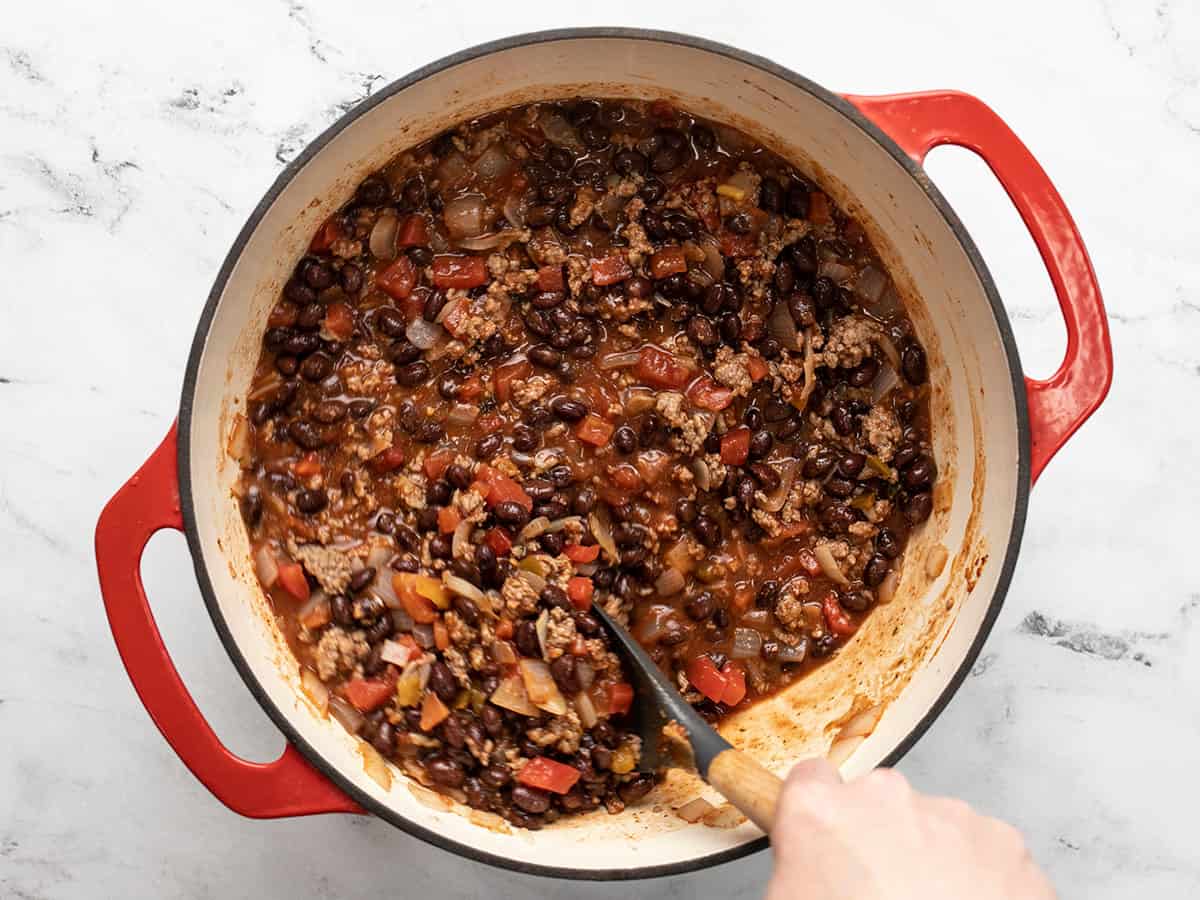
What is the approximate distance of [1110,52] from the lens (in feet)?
11.5

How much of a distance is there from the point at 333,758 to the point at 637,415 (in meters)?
1.26

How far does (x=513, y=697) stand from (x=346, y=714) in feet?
1.58

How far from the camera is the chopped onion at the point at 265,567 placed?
3289 mm

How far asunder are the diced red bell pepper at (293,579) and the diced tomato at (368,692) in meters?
0.31

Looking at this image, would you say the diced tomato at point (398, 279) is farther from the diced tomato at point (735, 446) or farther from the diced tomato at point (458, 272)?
the diced tomato at point (735, 446)

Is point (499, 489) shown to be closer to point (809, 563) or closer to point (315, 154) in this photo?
point (809, 563)

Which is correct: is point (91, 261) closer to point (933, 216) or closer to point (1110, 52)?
point (933, 216)

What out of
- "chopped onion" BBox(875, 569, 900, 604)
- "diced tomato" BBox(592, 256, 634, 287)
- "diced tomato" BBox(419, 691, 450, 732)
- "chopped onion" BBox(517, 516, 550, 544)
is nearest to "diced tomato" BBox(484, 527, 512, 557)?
"chopped onion" BBox(517, 516, 550, 544)

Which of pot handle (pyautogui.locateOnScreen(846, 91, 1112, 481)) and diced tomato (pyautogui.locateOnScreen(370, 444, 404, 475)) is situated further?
diced tomato (pyautogui.locateOnScreen(370, 444, 404, 475))

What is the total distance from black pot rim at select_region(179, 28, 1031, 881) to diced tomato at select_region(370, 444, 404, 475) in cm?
60

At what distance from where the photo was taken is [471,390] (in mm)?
3326

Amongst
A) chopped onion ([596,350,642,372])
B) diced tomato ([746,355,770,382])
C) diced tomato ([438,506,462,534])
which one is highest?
diced tomato ([746,355,770,382])

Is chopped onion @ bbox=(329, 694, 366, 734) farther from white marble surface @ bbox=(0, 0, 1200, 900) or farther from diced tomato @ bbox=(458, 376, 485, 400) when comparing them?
diced tomato @ bbox=(458, 376, 485, 400)

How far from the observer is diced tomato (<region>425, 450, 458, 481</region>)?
10.9ft
